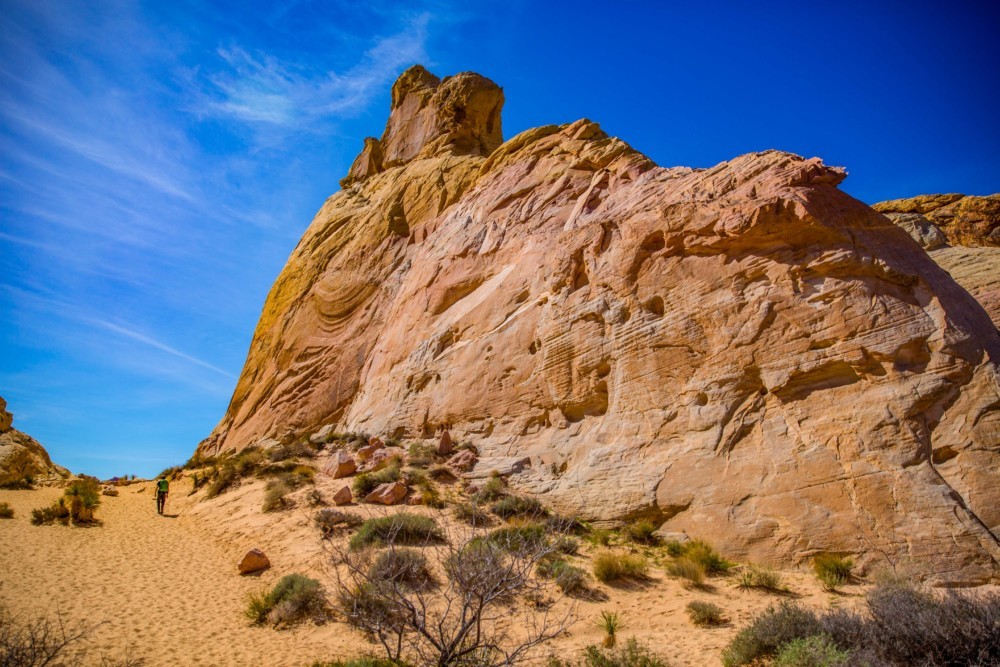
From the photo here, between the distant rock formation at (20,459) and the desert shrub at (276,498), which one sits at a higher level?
the distant rock formation at (20,459)

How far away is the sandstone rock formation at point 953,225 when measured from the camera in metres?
28.7

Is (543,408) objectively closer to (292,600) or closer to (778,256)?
(778,256)

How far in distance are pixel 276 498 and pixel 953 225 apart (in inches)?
1914

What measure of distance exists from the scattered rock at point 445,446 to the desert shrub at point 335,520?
4034 mm

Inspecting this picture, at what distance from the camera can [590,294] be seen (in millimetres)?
14977

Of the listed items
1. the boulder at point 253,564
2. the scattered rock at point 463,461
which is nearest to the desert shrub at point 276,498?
the boulder at point 253,564

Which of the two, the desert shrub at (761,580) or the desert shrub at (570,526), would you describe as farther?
the desert shrub at (570,526)

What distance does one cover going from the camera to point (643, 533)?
10.8m

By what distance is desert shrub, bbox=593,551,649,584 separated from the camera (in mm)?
9414

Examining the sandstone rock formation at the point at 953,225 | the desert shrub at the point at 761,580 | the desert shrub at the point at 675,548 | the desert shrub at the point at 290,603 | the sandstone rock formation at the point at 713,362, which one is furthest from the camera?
the sandstone rock formation at the point at 953,225

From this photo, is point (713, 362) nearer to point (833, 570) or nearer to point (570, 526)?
point (833, 570)

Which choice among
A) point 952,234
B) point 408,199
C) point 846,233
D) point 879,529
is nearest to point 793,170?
point 846,233

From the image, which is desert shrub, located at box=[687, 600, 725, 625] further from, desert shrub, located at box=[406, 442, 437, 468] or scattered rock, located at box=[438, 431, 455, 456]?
scattered rock, located at box=[438, 431, 455, 456]

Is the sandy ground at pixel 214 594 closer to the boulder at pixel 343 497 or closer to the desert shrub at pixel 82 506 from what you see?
the boulder at pixel 343 497
